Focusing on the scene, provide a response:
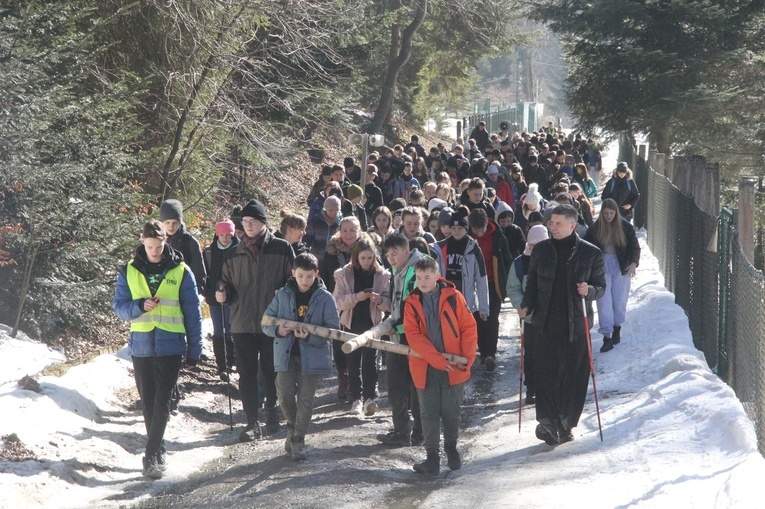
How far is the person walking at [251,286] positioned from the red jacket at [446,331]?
1.72 meters

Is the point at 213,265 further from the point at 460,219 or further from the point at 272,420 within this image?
the point at 460,219

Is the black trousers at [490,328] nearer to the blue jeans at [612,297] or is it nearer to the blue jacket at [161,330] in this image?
the blue jeans at [612,297]

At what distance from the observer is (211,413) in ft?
32.9

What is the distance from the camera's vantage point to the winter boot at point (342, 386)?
34.4ft

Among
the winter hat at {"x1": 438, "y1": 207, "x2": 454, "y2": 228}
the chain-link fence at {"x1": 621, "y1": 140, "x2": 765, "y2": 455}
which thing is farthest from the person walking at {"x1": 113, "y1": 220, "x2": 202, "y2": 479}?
the chain-link fence at {"x1": 621, "y1": 140, "x2": 765, "y2": 455}

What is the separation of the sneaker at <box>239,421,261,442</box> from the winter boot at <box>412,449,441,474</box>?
5.98ft

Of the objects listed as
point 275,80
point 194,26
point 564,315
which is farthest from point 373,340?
point 275,80

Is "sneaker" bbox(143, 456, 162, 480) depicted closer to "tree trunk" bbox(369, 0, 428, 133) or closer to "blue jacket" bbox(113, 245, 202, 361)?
"blue jacket" bbox(113, 245, 202, 361)

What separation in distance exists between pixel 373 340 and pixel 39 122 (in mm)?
5237

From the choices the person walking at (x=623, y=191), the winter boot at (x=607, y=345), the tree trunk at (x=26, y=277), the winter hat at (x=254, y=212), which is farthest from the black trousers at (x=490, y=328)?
the person walking at (x=623, y=191)

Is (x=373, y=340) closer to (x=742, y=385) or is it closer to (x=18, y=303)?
(x=742, y=385)

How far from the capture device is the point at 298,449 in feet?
26.2

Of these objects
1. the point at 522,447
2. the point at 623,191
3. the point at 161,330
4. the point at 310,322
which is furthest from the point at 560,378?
the point at 623,191

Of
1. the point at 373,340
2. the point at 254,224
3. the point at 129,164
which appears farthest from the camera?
the point at 129,164
